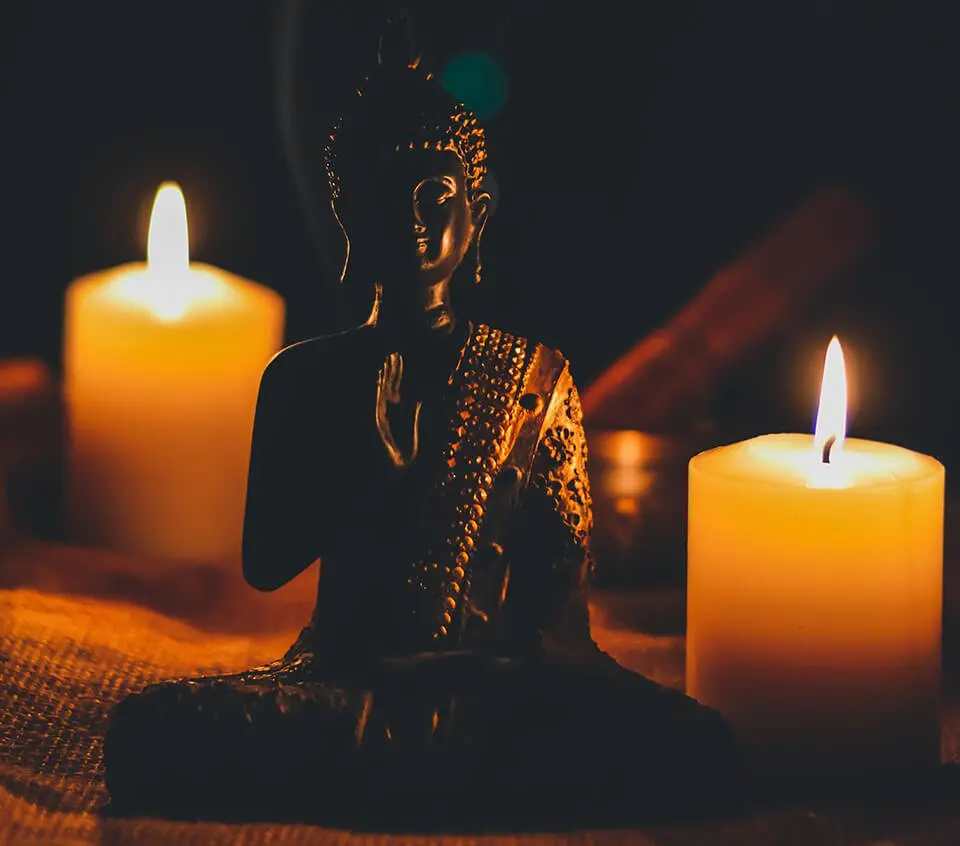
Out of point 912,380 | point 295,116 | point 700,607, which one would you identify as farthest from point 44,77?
point 700,607

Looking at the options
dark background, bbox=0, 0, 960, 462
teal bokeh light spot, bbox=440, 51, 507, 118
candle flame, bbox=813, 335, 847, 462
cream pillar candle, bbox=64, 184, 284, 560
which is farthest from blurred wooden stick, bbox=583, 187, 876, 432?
candle flame, bbox=813, 335, 847, 462

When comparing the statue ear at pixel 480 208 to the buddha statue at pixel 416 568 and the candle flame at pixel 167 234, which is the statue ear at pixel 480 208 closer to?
the buddha statue at pixel 416 568

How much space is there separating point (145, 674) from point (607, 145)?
40.2 inches

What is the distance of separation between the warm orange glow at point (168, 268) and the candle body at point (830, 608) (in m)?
0.93

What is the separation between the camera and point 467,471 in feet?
5.96

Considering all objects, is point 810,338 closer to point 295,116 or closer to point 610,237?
point 610,237

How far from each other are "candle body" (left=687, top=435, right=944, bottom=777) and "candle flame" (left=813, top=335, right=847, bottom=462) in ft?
0.07

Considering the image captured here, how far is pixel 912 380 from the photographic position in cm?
274

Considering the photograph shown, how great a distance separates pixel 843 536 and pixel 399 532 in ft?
1.22

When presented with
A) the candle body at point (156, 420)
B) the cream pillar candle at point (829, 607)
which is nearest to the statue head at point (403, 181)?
the cream pillar candle at point (829, 607)

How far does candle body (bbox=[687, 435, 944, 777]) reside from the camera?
1.78 metres

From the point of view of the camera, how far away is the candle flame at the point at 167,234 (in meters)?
2.57

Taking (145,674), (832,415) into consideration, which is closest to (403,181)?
(832,415)

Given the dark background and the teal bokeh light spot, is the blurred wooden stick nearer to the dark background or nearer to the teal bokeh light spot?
the dark background
